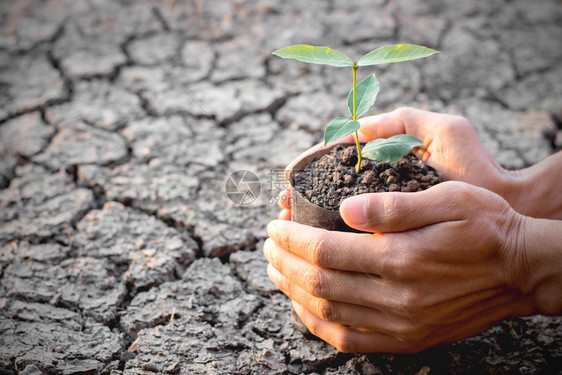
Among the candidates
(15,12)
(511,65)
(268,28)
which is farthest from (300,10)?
(15,12)

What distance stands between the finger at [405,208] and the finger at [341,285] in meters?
0.13

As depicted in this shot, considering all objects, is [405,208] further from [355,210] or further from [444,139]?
[444,139]

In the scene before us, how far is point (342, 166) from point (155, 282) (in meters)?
0.74

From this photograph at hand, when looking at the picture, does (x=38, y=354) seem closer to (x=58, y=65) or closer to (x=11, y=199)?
(x=11, y=199)

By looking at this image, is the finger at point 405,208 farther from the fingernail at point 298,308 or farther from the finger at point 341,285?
the fingernail at point 298,308

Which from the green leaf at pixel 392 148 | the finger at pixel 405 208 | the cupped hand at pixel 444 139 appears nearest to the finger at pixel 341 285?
the finger at pixel 405 208

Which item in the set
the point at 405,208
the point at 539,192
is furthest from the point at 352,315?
the point at 539,192

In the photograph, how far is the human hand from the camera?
3.03 feet

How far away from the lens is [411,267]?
0.93 metres

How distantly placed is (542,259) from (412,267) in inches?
12.2

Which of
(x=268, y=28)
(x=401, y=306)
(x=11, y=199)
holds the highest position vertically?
(x=268, y=28)

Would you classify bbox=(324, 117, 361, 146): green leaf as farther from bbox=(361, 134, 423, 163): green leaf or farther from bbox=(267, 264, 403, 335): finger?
bbox=(267, 264, 403, 335): finger

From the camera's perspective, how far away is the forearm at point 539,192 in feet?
4.27

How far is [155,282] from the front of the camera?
140 cm
